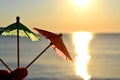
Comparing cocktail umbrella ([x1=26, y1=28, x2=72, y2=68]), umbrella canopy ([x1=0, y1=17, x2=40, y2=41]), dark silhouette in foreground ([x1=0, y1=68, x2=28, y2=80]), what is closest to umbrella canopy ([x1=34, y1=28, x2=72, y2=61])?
cocktail umbrella ([x1=26, y1=28, x2=72, y2=68])

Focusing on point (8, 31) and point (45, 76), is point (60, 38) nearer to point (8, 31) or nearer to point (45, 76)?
point (8, 31)

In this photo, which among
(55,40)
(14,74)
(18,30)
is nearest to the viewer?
(14,74)

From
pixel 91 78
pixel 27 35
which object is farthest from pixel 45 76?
pixel 27 35

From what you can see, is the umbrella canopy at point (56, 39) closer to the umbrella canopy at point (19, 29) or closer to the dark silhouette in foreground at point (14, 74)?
the umbrella canopy at point (19, 29)

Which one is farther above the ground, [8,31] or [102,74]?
[102,74]

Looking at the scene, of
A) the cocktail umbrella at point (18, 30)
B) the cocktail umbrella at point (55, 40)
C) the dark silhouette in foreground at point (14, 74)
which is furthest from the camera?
the cocktail umbrella at point (18, 30)

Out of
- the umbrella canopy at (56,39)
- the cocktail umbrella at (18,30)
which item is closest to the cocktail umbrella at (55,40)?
the umbrella canopy at (56,39)

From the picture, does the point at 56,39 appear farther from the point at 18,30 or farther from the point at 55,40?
the point at 18,30

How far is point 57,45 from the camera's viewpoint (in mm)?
11031

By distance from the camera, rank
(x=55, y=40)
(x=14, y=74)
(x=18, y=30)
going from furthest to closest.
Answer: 1. (x=18, y=30)
2. (x=55, y=40)
3. (x=14, y=74)

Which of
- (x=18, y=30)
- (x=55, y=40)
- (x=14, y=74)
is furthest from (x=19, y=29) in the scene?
(x=14, y=74)

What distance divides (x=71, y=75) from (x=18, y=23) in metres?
23.5

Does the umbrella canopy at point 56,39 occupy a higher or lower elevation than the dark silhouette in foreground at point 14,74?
higher

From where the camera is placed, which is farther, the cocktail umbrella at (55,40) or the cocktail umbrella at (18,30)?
the cocktail umbrella at (18,30)
